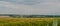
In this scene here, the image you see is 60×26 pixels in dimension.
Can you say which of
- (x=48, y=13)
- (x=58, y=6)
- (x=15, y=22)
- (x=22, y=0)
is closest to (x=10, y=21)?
(x=15, y=22)

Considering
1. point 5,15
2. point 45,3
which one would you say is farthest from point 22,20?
point 45,3

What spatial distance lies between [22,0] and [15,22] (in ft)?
0.70

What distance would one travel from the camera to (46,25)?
1.01m

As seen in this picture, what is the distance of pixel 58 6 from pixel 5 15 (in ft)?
1.56

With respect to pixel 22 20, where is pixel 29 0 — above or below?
above

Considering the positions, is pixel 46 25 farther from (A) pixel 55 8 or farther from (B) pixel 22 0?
(B) pixel 22 0

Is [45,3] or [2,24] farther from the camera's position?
[45,3]

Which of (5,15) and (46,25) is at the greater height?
(5,15)

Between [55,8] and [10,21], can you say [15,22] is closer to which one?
[10,21]

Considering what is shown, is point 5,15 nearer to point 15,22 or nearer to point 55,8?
point 15,22

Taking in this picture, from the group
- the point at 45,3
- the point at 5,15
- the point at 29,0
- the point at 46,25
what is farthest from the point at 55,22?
the point at 5,15

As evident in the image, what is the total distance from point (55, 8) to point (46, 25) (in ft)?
0.59

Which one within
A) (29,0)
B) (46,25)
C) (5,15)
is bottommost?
(46,25)

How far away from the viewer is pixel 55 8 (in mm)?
1067
